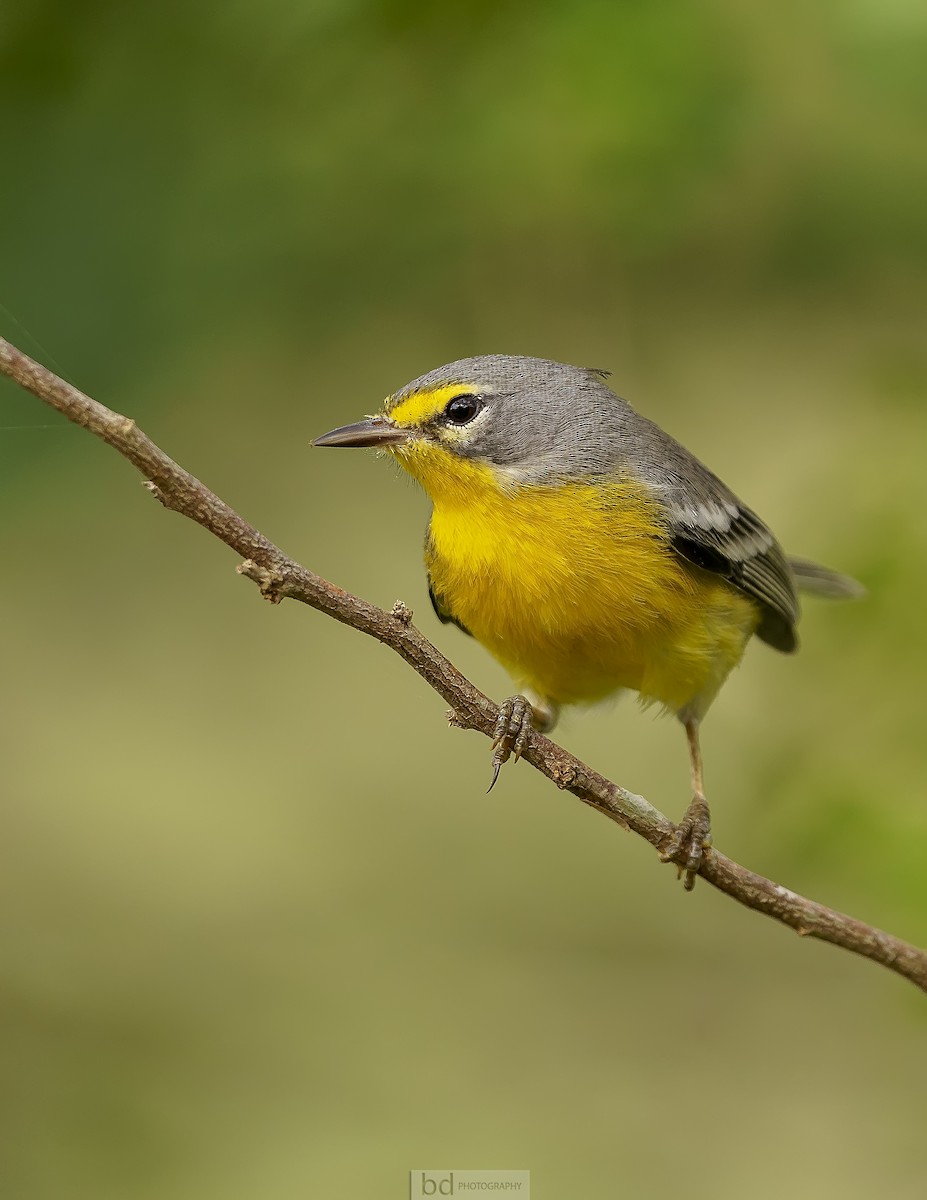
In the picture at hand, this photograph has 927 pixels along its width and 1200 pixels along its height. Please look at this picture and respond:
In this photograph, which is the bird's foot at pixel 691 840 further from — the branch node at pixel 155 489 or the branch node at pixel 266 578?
the branch node at pixel 155 489

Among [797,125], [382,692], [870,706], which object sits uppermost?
[797,125]

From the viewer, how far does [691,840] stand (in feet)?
12.7

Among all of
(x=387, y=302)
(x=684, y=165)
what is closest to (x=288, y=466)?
(x=387, y=302)

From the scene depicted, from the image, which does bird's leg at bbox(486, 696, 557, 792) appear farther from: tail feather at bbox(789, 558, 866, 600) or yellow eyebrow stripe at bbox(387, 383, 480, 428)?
tail feather at bbox(789, 558, 866, 600)

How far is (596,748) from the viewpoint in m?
6.29

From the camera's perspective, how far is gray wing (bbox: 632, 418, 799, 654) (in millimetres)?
4250

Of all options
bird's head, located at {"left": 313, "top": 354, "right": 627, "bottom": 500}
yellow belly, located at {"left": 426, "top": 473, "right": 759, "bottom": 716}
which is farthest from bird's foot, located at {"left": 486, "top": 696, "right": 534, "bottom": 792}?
bird's head, located at {"left": 313, "top": 354, "right": 627, "bottom": 500}

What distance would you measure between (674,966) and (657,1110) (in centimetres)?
67

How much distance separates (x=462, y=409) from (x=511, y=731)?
1.25 metres

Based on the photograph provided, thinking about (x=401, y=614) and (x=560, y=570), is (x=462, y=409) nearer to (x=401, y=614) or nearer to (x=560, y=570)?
(x=560, y=570)

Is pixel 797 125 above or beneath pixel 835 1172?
above

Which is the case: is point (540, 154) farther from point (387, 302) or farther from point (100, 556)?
point (100, 556)

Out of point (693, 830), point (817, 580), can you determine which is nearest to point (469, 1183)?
point (693, 830)

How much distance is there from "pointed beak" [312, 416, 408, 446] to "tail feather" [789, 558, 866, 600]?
2001mm
